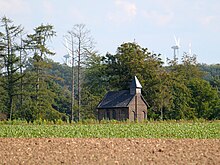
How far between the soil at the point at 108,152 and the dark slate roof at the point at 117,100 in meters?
45.1

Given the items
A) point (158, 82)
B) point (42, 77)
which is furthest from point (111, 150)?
point (158, 82)

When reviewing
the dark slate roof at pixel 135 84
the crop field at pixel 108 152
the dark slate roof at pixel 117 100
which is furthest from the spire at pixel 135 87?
the crop field at pixel 108 152

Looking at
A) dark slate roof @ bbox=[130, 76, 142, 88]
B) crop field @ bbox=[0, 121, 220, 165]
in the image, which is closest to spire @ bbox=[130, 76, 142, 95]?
dark slate roof @ bbox=[130, 76, 142, 88]

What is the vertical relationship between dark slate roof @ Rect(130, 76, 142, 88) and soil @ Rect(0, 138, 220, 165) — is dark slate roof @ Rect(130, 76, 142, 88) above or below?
above

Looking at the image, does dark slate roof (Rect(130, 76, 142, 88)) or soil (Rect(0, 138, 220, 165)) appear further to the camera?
dark slate roof (Rect(130, 76, 142, 88))

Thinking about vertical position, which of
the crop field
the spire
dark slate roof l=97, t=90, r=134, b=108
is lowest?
the crop field

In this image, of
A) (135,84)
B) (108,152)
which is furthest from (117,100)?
(108,152)

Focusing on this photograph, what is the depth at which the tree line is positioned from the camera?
6238 centimetres

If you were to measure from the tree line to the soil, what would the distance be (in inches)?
1484

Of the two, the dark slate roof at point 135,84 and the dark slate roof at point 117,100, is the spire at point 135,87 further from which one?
the dark slate roof at point 117,100

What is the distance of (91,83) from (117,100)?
493 inches

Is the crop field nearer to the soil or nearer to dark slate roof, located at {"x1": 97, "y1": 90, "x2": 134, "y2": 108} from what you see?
the soil

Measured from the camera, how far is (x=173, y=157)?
16844mm

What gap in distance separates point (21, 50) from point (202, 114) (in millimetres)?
29603
